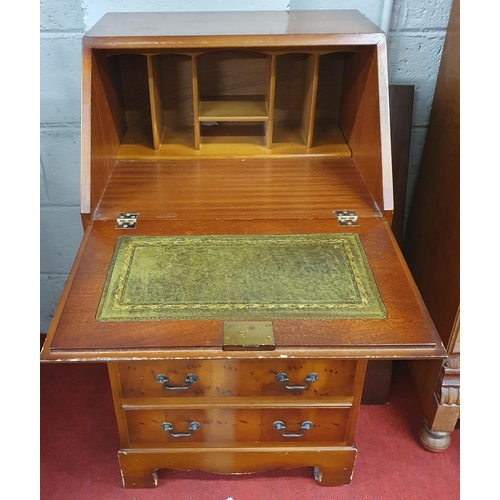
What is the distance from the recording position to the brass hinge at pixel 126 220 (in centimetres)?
125

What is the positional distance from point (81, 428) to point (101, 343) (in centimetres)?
95

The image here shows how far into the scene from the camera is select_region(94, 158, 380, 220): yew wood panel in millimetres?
1298

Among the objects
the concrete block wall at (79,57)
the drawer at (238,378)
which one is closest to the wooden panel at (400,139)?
the concrete block wall at (79,57)

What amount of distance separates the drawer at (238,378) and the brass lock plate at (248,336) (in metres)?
0.23

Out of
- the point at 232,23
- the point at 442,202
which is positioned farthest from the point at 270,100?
the point at 442,202

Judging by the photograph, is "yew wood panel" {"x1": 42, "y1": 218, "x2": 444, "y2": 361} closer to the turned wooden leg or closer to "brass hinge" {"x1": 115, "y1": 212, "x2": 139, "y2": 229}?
"brass hinge" {"x1": 115, "y1": 212, "x2": 139, "y2": 229}

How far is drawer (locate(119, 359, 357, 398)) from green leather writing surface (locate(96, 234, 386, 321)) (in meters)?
0.21

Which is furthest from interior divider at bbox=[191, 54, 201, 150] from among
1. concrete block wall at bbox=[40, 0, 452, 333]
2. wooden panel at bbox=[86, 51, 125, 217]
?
concrete block wall at bbox=[40, 0, 452, 333]

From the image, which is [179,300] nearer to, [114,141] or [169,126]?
[114,141]

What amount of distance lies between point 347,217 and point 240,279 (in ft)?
1.14

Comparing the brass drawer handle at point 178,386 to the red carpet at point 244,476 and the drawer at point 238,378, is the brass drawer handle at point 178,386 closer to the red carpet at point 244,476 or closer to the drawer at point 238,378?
the drawer at point 238,378

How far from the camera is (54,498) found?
60.9 inches

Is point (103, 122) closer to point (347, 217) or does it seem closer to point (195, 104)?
point (195, 104)

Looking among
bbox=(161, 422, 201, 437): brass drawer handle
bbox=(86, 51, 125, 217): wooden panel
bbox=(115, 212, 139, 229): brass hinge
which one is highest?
bbox=(86, 51, 125, 217): wooden panel
